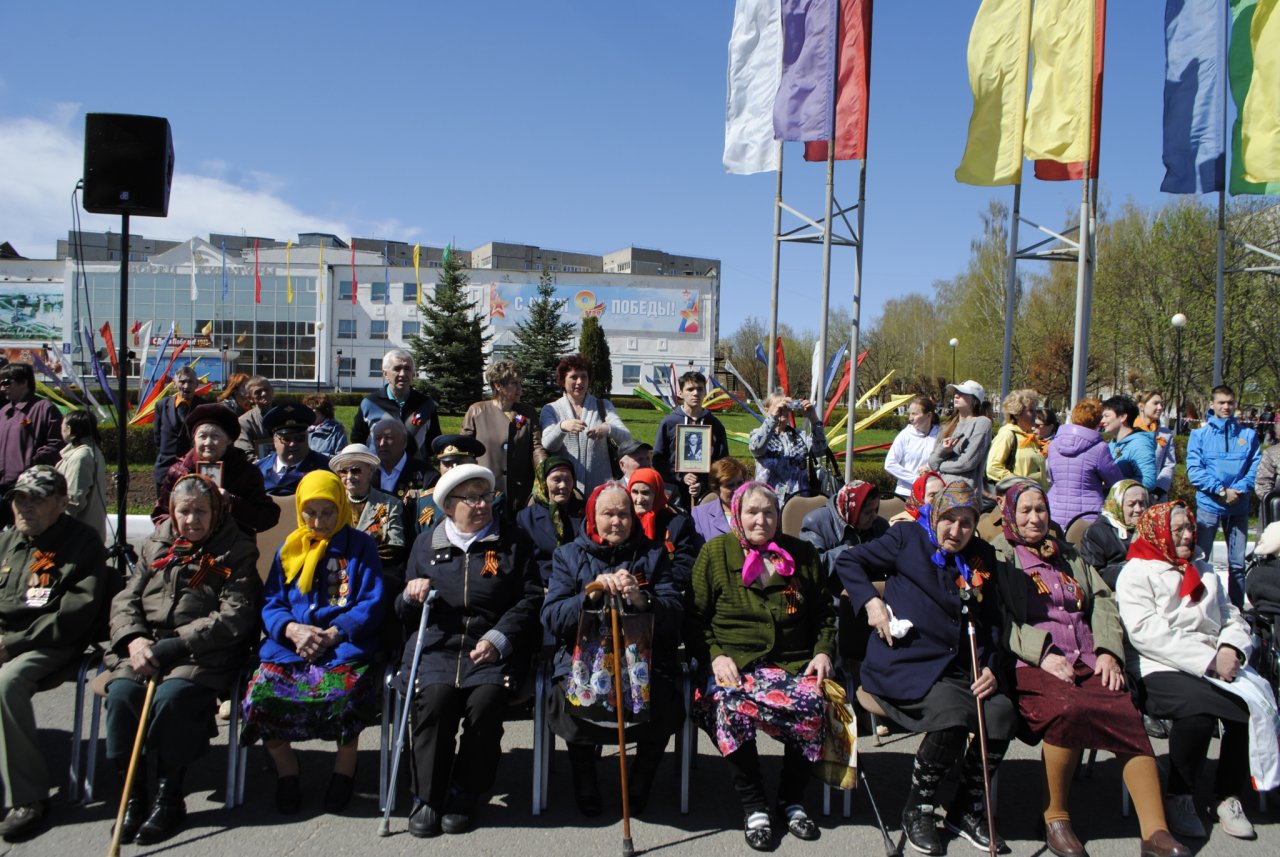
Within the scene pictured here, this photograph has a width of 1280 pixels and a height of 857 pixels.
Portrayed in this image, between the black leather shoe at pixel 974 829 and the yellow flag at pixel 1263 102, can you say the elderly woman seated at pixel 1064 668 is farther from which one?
the yellow flag at pixel 1263 102

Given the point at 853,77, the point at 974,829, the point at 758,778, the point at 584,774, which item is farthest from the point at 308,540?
the point at 853,77

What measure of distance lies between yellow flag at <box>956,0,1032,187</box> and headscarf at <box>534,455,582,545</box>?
7.58 m

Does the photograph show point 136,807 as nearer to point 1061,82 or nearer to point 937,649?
point 937,649

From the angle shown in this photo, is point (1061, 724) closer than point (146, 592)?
Yes

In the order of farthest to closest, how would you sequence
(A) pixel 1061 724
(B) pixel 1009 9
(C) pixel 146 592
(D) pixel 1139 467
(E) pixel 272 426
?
(B) pixel 1009 9, (D) pixel 1139 467, (E) pixel 272 426, (C) pixel 146 592, (A) pixel 1061 724

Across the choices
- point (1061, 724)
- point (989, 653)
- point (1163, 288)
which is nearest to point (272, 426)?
point (989, 653)

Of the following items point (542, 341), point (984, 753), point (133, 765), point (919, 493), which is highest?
point (542, 341)

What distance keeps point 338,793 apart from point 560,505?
5.99ft

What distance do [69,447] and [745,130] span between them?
7.88 meters

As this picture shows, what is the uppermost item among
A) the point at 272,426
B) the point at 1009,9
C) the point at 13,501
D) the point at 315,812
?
the point at 1009,9

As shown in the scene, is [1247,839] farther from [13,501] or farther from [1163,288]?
[1163,288]

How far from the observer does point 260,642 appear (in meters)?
3.96

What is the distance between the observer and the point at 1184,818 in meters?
3.64

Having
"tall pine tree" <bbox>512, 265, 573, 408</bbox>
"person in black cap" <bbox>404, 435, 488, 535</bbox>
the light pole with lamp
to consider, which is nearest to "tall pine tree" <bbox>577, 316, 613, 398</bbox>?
"tall pine tree" <bbox>512, 265, 573, 408</bbox>
